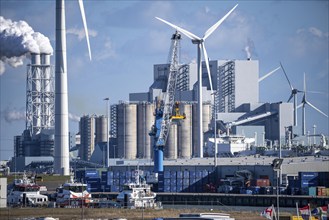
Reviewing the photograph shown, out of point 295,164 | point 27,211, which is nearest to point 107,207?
point 27,211

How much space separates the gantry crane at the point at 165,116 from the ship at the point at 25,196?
50.1m

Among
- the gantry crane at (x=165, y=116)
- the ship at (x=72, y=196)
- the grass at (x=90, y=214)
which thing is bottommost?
the grass at (x=90, y=214)

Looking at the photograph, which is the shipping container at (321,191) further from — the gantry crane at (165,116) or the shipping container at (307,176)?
the gantry crane at (165,116)

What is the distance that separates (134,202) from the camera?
110 m

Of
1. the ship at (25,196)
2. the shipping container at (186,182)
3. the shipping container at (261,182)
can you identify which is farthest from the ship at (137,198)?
the shipping container at (186,182)

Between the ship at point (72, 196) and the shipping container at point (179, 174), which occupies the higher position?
the shipping container at point (179, 174)

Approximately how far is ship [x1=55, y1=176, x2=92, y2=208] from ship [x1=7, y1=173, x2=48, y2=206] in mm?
1670

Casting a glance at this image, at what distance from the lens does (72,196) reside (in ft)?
361

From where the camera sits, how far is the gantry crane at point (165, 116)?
16625 centimetres

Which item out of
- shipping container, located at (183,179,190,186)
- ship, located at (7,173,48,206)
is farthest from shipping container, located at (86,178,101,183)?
ship, located at (7,173,48,206)

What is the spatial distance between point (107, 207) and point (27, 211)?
1396cm

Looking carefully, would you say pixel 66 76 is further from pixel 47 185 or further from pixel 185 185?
pixel 185 185

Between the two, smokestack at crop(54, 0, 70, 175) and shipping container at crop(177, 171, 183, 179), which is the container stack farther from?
smokestack at crop(54, 0, 70, 175)

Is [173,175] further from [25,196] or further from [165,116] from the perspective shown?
[25,196]
